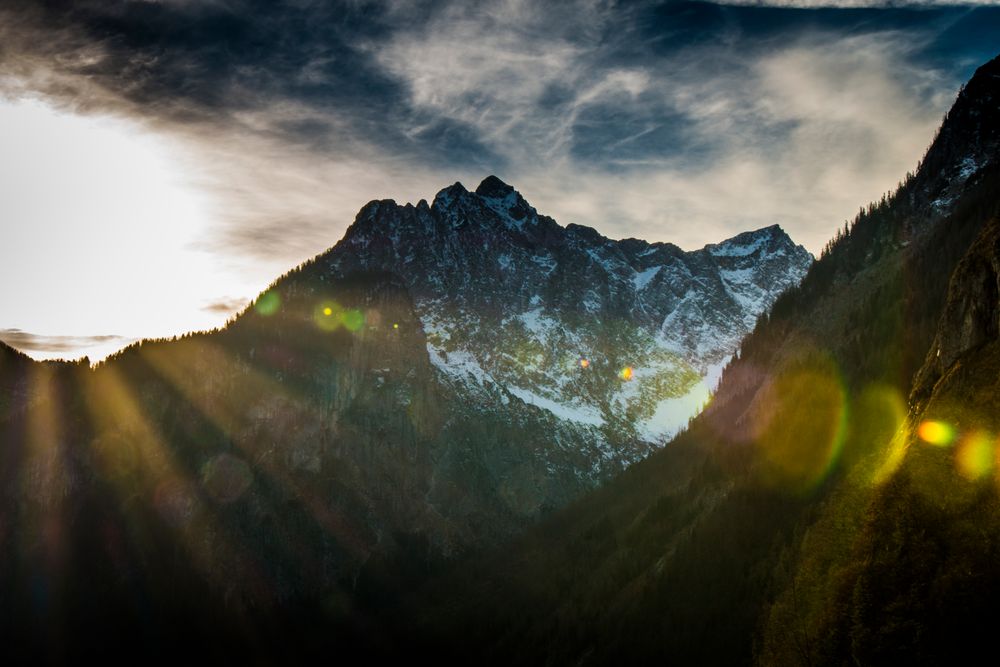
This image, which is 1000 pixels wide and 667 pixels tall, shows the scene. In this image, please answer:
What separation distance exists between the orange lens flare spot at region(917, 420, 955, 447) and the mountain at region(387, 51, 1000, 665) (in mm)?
238

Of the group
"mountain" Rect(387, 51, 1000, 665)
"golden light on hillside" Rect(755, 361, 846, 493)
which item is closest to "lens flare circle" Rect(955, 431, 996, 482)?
"mountain" Rect(387, 51, 1000, 665)

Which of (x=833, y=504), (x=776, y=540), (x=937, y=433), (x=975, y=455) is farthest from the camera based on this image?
(x=776, y=540)

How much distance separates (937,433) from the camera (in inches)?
1991

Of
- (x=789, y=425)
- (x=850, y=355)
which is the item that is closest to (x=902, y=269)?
(x=850, y=355)

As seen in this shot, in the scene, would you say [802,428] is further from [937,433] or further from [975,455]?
[975,455]

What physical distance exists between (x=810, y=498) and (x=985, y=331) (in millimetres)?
65259

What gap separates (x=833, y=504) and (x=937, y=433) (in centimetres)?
5106

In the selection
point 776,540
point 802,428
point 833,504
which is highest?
point 802,428

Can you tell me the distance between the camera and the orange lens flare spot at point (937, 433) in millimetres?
49406

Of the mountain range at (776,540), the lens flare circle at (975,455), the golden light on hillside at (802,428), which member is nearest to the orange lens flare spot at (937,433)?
the mountain range at (776,540)

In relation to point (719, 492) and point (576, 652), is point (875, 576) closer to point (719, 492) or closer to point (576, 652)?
point (576, 652)

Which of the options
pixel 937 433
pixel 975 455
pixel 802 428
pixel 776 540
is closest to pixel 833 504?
pixel 776 540

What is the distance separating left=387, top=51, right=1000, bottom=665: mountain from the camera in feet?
156

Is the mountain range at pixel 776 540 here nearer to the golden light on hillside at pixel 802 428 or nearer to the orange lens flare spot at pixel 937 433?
the orange lens flare spot at pixel 937 433
